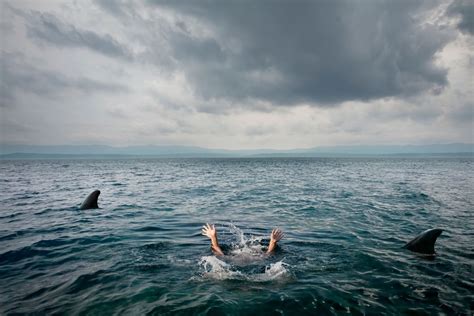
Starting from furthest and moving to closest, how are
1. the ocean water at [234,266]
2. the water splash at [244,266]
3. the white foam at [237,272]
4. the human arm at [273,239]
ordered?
the human arm at [273,239] → the water splash at [244,266] → the white foam at [237,272] → the ocean water at [234,266]

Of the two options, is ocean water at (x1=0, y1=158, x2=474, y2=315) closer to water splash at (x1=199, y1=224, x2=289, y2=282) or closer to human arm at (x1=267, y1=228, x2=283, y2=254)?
water splash at (x1=199, y1=224, x2=289, y2=282)

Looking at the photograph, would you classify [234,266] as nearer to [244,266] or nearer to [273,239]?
[244,266]

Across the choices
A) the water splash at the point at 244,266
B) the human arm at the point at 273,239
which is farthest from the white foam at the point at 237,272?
the human arm at the point at 273,239

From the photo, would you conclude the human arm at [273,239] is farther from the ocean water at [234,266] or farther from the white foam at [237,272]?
the white foam at [237,272]

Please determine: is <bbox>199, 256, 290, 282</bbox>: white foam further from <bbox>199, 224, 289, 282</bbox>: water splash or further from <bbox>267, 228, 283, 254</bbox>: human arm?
<bbox>267, 228, 283, 254</bbox>: human arm

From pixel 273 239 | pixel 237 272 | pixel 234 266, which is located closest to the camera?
pixel 237 272

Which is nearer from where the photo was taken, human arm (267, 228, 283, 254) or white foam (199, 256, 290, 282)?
white foam (199, 256, 290, 282)

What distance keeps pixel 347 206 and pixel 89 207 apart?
68.0 ft

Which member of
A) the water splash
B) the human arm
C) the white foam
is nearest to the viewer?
the white foam

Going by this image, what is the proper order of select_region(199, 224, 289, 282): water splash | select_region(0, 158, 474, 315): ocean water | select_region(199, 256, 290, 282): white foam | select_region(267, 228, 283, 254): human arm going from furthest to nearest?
select_region(267, 228, 283, 254): human arm → select_region(199, 224, 289, 282): water splash → select_region(199, 256, 290, 282): white foam → select_region(0, 158, 474, 315): ocean water

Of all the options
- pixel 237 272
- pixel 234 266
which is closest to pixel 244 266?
pixel 234 266

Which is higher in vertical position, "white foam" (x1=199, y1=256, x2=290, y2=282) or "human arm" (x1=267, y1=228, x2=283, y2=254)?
"human arm" (x1=267, y1=228, x2=283, y2=254)

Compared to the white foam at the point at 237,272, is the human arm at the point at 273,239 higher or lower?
higher

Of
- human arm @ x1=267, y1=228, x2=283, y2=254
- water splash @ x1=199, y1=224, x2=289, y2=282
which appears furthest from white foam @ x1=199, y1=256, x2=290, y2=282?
human arm @ x1=267, y1=228, x2=283, y2=254
